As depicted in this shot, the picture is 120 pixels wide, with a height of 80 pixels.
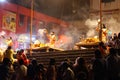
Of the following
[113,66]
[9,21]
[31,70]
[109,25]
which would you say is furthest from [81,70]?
[9,21]

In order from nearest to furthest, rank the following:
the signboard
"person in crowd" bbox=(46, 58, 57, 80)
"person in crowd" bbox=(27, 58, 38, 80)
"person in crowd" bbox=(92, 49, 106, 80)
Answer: "person in crowd" bbox=(92, 49, 106, 80) → "person in crowd" bbox=(27, 58, 38, 80) → "person in crowd" bbox=(46, 58, 57, 80) → the signboard

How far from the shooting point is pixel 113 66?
30.7 ft

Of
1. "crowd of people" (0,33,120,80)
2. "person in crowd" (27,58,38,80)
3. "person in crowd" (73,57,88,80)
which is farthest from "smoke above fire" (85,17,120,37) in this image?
"person in crowd" (73,57,88,80)

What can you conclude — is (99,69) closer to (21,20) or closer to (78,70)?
(78,70)

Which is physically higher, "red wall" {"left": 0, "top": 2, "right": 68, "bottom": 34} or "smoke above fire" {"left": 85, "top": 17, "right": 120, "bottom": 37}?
"red wall" {"left": 0, "top": 2, "right": 68, "bottom": 34}

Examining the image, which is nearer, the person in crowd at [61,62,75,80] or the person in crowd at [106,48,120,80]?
the person in crowd at [106,48,120,80]

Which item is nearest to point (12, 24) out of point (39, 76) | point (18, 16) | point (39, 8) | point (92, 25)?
point (18, 16)

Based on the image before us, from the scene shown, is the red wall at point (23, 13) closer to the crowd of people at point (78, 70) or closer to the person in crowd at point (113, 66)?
the crowd of people at point (78, 70)

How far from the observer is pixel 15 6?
34406 millimetres

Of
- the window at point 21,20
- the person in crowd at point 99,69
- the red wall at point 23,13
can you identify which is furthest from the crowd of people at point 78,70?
the window at point 21,20

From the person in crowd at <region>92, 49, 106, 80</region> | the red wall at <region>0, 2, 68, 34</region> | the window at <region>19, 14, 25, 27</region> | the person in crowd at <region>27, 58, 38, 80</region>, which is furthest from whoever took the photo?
the window at <region>19, 14, 25, 27</region>

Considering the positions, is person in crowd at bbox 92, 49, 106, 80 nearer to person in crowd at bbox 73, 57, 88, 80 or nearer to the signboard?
person in crowd at bbox 73, 57, 88, 80

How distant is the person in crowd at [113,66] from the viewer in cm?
930

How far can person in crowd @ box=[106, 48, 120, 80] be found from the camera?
9305 millimetres
